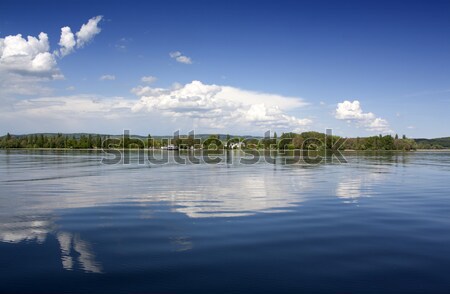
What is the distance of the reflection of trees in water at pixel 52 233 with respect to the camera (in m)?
9.36

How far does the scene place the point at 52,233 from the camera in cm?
1244

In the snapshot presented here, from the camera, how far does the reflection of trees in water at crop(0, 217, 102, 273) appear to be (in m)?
9.36

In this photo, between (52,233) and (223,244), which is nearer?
(223,244)

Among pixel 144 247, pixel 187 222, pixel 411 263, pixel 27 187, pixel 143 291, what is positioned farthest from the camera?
pixel 27 187

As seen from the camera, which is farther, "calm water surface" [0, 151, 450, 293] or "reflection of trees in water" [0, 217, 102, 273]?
"reflection of trees in water" [0, 217, 102, 273]

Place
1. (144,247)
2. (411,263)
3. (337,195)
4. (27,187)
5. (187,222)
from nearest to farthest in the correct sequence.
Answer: (411,263) → (144,247) → (187,222) → (337,195) → (27,187)

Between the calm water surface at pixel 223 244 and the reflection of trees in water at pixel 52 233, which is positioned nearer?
the calm water surface at pixel 223 244

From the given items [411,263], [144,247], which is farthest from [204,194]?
[411,263]

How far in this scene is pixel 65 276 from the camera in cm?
846

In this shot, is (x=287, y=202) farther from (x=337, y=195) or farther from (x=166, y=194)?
(x=166, y=194)

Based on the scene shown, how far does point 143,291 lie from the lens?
25.3 ft

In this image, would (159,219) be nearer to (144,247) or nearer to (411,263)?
(144,247)

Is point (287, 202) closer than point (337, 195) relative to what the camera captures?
Yes

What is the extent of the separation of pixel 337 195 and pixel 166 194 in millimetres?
9623
